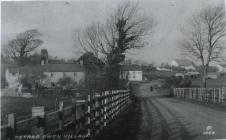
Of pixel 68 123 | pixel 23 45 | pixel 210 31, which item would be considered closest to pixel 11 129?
pixel 68 123

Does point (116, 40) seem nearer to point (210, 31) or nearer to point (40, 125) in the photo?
point (210, 31)

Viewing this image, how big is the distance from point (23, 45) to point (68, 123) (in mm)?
1468

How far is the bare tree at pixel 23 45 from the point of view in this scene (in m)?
4.77

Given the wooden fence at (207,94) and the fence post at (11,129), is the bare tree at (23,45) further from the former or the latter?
the wooden fence at (207,94)

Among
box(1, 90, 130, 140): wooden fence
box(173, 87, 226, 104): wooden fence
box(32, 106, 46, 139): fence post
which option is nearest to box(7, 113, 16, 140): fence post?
box(1, 90, 130, 140): wooden fence

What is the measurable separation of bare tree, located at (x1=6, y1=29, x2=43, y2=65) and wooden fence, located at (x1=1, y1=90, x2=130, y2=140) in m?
1.05

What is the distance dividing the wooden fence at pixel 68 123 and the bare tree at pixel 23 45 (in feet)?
3.43

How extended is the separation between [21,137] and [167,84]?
28649 mm

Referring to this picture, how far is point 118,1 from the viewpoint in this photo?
5840mm

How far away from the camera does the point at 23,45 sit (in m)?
5.16

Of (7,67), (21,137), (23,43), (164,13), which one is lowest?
(21,137)

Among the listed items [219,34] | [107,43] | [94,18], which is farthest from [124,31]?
[94,18]

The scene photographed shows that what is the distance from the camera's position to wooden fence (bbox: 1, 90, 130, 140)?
10.4 feet

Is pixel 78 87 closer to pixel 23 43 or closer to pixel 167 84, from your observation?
pixel 23 43
